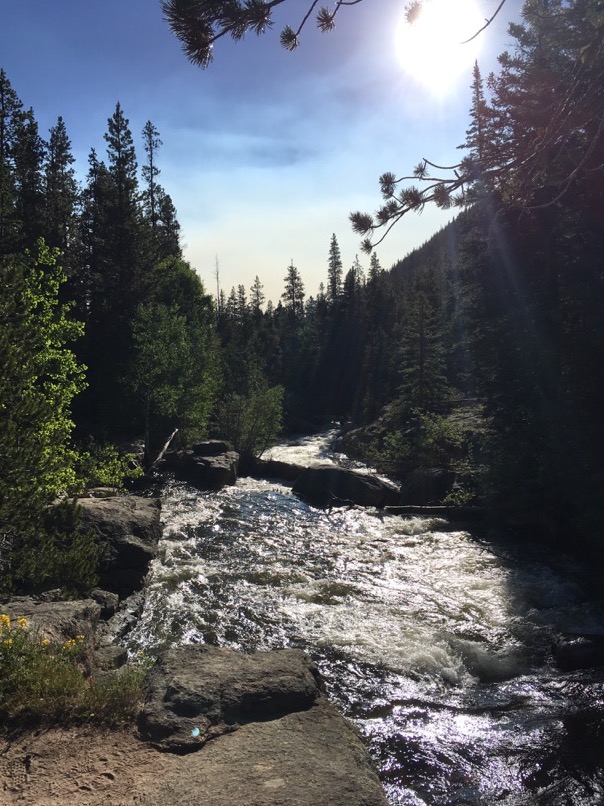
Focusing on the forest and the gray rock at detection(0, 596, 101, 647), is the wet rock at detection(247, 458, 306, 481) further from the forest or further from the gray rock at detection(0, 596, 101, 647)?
the gray rock at detection(0, 596, 101, 647)

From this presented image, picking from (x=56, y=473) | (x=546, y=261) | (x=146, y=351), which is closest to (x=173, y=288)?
(x=146, y=351)

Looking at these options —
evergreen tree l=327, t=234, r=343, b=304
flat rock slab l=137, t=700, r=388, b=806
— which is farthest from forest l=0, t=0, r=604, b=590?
evergreen tree l=327, t=234, r=343, b=304

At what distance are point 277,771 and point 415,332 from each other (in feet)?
114

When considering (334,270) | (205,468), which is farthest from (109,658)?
(334,270)

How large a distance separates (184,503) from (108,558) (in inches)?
345

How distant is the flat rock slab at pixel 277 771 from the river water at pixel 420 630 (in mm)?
1260

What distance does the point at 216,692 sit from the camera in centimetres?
→ 545

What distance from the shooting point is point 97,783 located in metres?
4.01

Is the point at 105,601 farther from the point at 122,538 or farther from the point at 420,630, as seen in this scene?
the point at 420,630

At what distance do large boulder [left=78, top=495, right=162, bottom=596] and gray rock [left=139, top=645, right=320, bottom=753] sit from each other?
15.5 feet

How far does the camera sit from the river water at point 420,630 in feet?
19.3

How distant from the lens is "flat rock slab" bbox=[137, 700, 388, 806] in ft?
12.8

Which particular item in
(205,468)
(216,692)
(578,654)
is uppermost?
(205,468)

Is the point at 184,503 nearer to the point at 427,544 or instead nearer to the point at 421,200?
the point at 427,544
